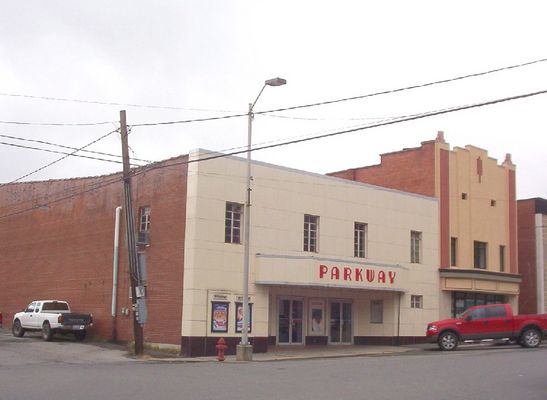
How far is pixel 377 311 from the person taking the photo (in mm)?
34750

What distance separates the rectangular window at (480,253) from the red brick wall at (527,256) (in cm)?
571

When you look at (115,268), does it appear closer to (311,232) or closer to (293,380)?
(311,232)

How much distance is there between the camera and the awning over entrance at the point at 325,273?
28.8 metres

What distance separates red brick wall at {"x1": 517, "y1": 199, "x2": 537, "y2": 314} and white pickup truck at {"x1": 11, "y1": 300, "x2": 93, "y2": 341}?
26.1 metres

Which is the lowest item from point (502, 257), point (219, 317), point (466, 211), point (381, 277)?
point (219, 317)

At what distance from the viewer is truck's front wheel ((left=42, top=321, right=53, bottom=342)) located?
31438 millimetres

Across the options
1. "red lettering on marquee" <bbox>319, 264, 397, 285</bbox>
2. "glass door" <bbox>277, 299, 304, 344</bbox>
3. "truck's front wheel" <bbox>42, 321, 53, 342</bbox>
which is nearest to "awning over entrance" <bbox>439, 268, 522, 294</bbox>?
"red lettering on marquee" <bbox>319, 264, 397, 285</bbox>

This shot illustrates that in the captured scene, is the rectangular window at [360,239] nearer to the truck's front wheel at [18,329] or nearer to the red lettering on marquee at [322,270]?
the red lettering on marquee at [322,270]

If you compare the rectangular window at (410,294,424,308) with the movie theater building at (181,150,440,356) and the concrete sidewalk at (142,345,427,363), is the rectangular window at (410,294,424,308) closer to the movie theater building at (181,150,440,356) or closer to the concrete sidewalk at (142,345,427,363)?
the movie theater building at (181,150,440,356)

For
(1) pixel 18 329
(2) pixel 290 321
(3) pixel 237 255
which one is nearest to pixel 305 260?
(3) pixel 237 255

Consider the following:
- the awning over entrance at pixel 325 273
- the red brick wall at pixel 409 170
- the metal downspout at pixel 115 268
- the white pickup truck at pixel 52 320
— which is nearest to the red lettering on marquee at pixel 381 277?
the awning over entrance at pixel 325 273

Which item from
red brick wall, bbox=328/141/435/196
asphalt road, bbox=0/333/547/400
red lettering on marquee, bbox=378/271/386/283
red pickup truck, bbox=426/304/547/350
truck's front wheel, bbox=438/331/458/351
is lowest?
asphalt road, bbox=0/333/547/400

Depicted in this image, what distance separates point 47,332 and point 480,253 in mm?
22875

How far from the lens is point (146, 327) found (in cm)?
2905
